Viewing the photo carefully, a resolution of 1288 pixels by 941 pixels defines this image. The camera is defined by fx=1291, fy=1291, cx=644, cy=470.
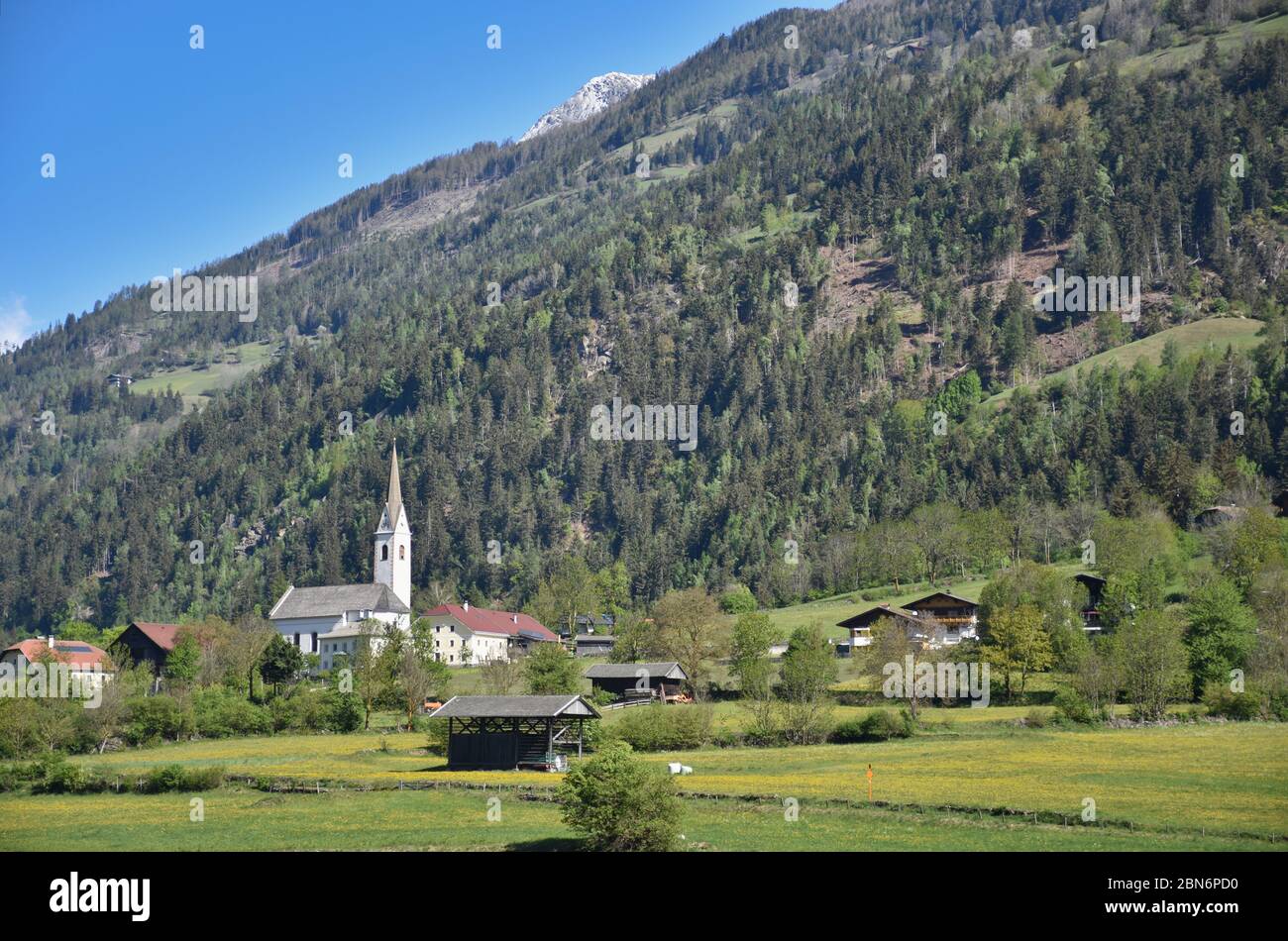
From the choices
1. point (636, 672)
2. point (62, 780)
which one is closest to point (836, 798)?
point (62, 780)

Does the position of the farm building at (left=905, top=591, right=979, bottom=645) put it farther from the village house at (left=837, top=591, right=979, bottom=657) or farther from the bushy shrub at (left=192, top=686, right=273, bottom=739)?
the bushy shrub at (left=192, top=686, right=273, bottom=739)

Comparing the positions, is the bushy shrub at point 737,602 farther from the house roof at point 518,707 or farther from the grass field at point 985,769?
the house roof at point 518,707

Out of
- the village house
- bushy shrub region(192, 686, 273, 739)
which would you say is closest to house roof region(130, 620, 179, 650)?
bushy shrub region(192, 686, 273, 739)

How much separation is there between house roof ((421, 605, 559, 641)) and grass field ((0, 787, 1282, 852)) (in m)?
94.9

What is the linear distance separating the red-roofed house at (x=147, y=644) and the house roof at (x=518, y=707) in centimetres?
6804

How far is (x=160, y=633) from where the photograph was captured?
134750mm

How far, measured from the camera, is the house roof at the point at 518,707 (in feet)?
228

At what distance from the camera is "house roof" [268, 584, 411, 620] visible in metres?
166

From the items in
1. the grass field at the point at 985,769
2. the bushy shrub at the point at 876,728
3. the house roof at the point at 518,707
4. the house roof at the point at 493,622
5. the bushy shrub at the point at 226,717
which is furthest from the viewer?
the house roof at the point at 493,622

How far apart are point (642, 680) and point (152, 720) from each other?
3574 cm

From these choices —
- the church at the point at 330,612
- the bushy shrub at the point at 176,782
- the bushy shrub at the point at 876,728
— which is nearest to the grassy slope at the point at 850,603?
the bushy shrub at the point at 876,728

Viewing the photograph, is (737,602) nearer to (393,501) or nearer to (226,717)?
(393,501)
